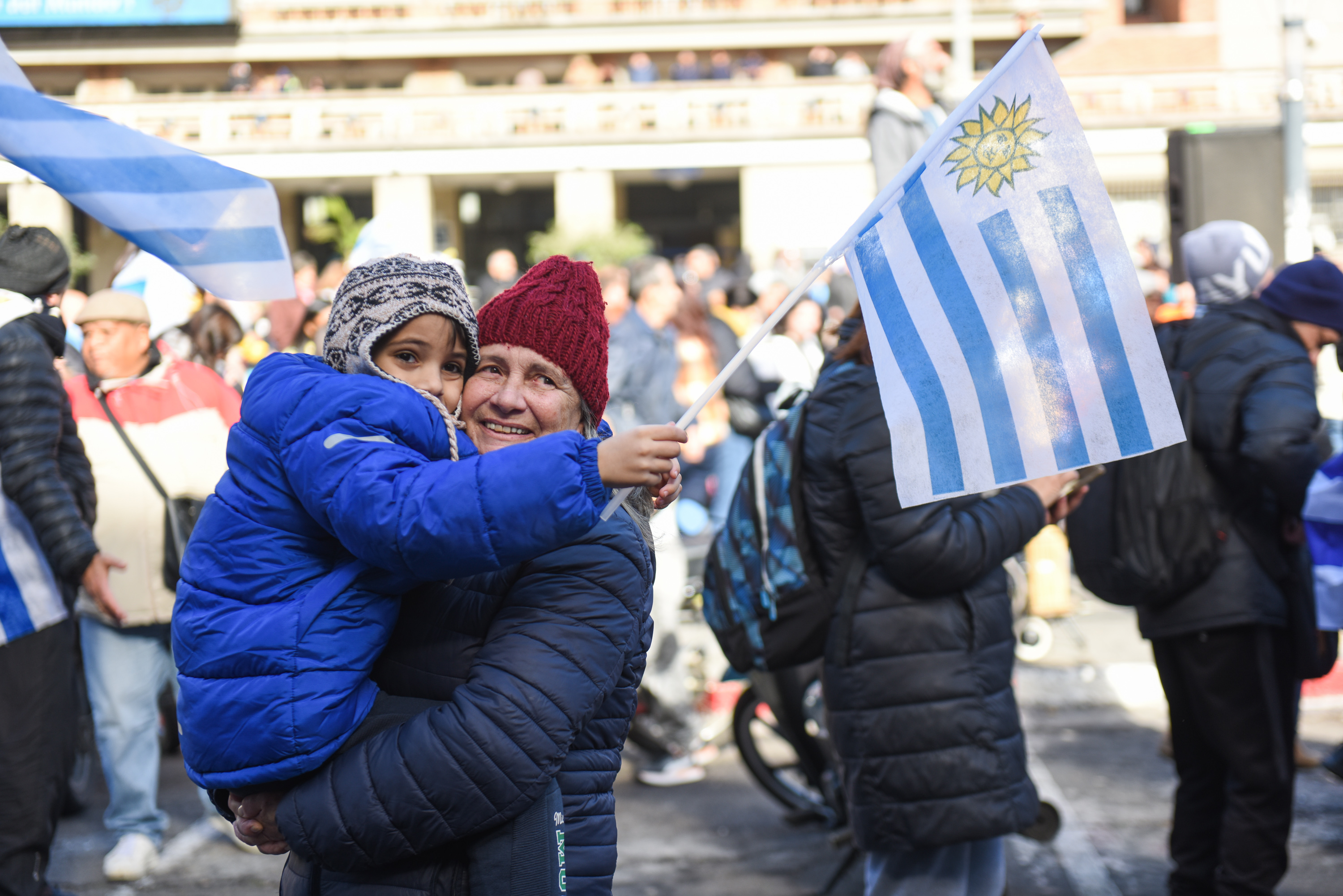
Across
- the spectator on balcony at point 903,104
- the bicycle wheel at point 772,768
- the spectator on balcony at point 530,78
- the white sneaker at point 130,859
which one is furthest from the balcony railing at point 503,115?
the white sneaker at point 130,859

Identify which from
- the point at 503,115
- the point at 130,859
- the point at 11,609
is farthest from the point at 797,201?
the point at 11,609

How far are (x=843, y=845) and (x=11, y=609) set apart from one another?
274cm

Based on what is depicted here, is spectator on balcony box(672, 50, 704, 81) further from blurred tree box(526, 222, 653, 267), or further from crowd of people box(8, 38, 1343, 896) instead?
crowd of people box(8, 38, 1343, 896)

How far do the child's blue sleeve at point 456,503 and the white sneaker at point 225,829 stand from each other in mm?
3773

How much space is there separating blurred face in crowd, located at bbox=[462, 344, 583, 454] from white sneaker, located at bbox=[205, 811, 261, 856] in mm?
3432

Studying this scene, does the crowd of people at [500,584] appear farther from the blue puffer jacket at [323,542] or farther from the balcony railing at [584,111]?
the balcony railing at [584,111]

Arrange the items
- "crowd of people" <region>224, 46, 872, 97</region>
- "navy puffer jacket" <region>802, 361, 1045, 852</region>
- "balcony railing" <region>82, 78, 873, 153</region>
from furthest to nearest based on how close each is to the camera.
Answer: "crowd of people" <region>224, 46, 872, 97</region> < "balcony railing" <region>82, 78, 873, 153</region> < "navy puffer jacket" <region>802, 361, 1045, 852</region>

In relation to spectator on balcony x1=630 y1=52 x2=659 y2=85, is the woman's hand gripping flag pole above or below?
below

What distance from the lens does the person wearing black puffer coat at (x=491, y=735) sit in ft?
5.92

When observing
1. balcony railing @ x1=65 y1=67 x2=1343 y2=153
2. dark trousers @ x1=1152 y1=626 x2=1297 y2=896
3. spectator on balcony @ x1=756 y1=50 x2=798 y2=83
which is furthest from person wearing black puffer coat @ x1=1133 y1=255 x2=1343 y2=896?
spectator on balcony @ x1=756 y1=50 x2=798 y2=83

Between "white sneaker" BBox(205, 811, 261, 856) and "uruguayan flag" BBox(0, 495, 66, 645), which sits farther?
"white sneaker" BBox(205, 811, 261, 856)

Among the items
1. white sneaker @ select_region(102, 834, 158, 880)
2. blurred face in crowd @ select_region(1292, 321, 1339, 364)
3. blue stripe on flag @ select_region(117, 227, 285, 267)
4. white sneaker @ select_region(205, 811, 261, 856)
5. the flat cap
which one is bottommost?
white sneaker @ select_region(205, 811, 261, 856)

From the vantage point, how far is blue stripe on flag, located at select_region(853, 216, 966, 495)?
2.32 metres

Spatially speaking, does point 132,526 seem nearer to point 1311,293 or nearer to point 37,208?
point 1311,293
